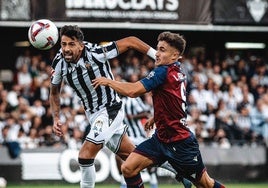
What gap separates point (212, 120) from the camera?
18.8m

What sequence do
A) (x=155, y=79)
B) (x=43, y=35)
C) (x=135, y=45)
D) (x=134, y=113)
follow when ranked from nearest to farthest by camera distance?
(x=155, y=79), (x=135, y=45), (x=43, y=35), (x=134, y=113)

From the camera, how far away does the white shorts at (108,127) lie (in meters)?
9.62

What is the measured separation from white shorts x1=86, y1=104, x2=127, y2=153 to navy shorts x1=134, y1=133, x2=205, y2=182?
0.92 meters

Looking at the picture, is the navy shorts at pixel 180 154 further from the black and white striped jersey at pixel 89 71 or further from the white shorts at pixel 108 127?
the black and white striped jersey at pixel 89 71

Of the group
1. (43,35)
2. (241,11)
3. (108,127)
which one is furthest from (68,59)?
(241,11)

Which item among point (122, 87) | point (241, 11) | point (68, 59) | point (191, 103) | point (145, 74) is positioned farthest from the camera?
point (241, 11)

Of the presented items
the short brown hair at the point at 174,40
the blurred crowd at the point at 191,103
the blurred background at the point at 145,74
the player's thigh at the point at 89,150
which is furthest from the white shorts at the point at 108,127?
the blurred crowd at the point at 191,103

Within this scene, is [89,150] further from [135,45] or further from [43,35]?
[43,35]

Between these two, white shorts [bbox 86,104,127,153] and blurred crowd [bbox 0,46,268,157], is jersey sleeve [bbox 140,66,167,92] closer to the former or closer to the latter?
white shorts [bbox 86,104,127,153]

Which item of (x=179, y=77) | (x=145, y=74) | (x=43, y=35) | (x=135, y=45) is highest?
(x=43, y=35)

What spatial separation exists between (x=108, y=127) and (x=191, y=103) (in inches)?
373

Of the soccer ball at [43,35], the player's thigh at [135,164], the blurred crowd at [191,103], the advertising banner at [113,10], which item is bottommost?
the blurred crowd at [191,103]

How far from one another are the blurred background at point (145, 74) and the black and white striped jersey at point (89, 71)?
6.26 metres

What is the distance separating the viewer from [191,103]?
62.5 ft
